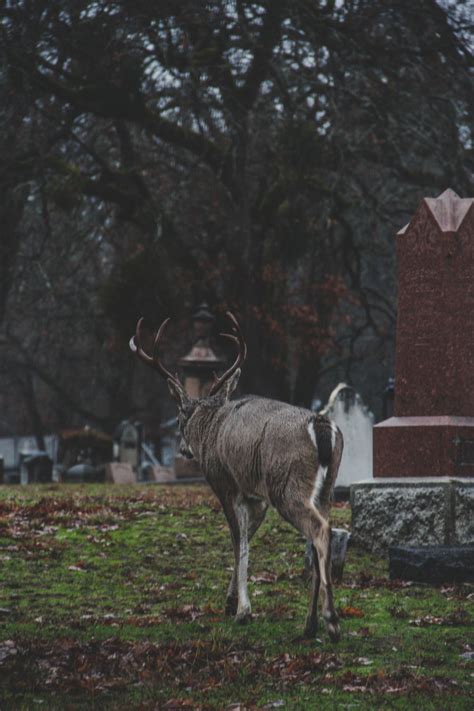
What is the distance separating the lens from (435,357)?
39.9 feet

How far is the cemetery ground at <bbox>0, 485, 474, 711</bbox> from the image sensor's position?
6.52 meters

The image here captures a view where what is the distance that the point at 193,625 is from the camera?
844 centimetres

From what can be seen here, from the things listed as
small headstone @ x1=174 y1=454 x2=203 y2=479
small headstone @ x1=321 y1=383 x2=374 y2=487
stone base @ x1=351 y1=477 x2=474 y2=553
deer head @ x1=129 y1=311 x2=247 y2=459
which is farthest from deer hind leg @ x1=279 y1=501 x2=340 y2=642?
small headstone @ x1=174 y1=454 x2=203 y2=479

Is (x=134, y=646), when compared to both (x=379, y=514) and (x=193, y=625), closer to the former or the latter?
(x=193, y=625)

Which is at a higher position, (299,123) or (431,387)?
(299,123)

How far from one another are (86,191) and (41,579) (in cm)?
1387

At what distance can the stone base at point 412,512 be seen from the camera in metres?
11.6

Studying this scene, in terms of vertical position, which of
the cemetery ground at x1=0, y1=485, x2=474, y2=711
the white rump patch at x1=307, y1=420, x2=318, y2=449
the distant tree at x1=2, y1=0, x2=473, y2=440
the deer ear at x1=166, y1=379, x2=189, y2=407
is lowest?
the cemetery ground at x1=0, y1=485, x2=474, y2=711

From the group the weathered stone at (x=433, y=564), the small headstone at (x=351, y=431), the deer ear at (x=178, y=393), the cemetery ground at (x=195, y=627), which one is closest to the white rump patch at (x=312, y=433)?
the cemetery ground at (x=195, y=627)

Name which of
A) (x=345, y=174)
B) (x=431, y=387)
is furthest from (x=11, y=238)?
(x=431, y=387)

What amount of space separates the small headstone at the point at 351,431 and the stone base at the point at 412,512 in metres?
5.91

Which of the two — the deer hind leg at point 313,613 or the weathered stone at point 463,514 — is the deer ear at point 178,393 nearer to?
the deer hind leg at point 313,613

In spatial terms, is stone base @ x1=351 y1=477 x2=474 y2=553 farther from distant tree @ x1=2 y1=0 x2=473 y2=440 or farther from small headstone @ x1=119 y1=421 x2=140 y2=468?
small headstone @ x1=119 y1=421 x2=140 y2=468

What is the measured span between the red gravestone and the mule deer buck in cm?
291
